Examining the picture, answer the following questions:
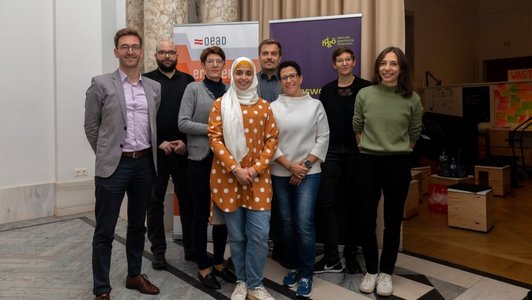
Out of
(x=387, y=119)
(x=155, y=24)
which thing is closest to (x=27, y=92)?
(x=155, y=24)

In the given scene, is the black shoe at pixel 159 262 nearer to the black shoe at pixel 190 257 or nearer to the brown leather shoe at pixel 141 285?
the black shoe at pixel 190 257

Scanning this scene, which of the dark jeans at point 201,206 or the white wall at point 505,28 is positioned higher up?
the white wall at point 505,28

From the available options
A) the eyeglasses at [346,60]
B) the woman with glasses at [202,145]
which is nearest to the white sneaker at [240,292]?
the woman with glasses at [202,145]

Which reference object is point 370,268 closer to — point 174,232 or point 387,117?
point 387,117

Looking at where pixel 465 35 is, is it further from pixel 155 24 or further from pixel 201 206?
pixel 201 206

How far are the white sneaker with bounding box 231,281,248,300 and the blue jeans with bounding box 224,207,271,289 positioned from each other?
3 cm

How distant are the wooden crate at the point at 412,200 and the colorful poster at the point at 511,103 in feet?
12.6

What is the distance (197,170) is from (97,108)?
70cm

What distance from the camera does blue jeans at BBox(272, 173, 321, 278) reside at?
2619 millimetres

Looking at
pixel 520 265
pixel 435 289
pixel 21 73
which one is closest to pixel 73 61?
pixel 21 73

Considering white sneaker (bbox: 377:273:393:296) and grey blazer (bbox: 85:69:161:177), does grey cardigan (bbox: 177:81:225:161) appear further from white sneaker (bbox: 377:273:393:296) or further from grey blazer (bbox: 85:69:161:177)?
white sneaker (bbox: 377:273:393:296)

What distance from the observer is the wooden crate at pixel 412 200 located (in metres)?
4.77

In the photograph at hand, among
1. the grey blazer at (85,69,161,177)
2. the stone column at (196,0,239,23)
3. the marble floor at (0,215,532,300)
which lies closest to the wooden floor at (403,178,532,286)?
the marble floor at (0,215,532,300)

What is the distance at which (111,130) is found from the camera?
237 cm
